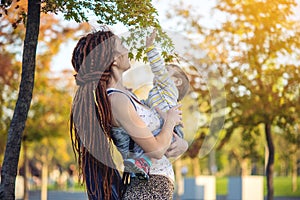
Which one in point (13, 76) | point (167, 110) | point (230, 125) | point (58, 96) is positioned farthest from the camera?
point (58, 96)

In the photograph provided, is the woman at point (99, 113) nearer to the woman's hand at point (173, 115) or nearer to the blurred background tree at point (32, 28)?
the woman's hand at point (173, 115)

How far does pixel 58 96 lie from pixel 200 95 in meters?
7.43

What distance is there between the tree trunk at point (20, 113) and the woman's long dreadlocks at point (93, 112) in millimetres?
1629

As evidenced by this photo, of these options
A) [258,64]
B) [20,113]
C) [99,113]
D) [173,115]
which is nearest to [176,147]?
[173,115]

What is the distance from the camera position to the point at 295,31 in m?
12.2

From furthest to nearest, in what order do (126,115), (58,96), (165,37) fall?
(58,96) < (165,37) < (126,115)

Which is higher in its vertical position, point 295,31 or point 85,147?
point 295,31

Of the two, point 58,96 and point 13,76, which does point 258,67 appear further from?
point 58,96

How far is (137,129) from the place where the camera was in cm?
319

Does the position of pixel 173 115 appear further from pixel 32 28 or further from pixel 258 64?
pixel 258 64

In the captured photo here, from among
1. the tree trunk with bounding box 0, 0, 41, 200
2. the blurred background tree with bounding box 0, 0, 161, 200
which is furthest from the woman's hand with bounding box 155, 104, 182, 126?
the tree trunk with bounding box 0, 0, 41, 200

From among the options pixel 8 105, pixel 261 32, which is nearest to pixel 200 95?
pixel 261 32

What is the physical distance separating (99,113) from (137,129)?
235 millimetres

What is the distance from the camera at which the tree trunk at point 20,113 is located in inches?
192
